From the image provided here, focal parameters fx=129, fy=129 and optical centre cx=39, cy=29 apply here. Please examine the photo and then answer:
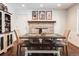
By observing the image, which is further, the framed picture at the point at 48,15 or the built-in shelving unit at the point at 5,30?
the built-in shelving unit at the point at 5,30

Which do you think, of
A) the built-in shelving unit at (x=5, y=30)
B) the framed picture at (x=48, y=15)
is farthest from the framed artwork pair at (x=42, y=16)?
the built-in shelving unit at (x=5, y=30)

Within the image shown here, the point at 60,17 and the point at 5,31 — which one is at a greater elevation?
the point at 60,17

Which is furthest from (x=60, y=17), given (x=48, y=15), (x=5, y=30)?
(x=5, y=30)

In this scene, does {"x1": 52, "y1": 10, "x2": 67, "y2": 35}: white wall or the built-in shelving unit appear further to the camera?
the built-in shelving unit

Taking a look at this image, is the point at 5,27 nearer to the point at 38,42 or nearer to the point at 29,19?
the point at 38,42

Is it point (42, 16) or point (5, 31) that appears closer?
point (42, 16)

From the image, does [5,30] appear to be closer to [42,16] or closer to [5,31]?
[5,31]

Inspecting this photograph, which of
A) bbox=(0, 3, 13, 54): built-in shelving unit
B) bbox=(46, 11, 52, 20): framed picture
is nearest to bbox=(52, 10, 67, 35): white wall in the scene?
bbox=(46, 11, 52, 20): framed picture

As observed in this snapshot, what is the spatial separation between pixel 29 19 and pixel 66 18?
626 millimetres

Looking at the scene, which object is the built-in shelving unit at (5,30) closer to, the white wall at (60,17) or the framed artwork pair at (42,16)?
the framed artwork pair at (42,16)

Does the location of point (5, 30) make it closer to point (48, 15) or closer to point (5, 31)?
point (5, 31)

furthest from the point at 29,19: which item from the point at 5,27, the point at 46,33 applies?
the point at 5,27

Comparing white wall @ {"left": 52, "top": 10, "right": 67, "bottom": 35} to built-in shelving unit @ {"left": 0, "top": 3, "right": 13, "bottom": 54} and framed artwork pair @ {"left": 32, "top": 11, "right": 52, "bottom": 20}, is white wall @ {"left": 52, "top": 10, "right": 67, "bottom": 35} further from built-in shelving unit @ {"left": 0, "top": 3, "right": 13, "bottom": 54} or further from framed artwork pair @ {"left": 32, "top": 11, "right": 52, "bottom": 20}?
built-in shelving unit @ {"left": 0, "top": 3, "right": 13, "bottom": 54}

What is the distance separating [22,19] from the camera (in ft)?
6.77
